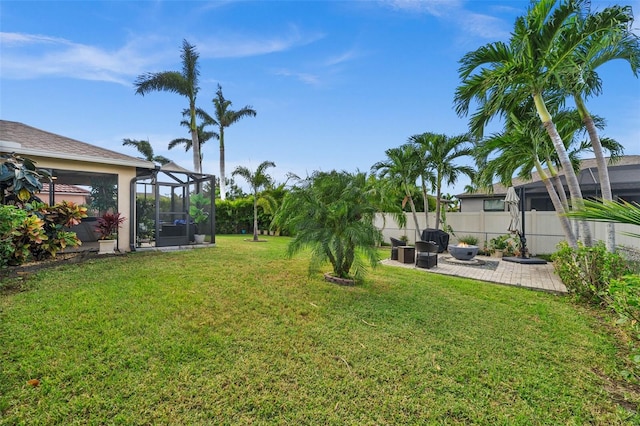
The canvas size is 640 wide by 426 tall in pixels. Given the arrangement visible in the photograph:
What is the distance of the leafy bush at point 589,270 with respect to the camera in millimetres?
4875

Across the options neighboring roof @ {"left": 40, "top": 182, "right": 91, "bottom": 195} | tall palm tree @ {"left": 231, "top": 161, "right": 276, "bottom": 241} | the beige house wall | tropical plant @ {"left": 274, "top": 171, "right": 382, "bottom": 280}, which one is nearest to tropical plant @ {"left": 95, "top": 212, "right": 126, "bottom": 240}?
the beige house wall

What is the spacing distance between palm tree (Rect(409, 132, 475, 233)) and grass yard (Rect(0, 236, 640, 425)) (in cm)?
751

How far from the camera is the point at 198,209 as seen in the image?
12.0m

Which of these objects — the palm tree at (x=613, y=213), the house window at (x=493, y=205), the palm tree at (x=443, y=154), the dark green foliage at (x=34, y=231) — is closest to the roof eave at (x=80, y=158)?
the dark green foliage at (x=34, y=231)

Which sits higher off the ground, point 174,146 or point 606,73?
point 174,146

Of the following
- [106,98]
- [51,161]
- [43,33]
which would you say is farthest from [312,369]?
[106,98]

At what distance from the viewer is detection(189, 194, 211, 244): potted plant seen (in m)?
11.8

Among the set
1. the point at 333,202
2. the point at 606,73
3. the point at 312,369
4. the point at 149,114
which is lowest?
the point at 312,369

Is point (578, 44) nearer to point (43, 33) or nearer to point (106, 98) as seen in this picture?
point (43, 33)

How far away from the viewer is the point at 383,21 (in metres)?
8.52

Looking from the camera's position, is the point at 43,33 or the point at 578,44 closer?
the point at 578,44

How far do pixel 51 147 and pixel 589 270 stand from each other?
13.9 metres

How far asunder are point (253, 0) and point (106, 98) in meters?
6.63

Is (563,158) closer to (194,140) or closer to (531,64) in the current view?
(531,64)
